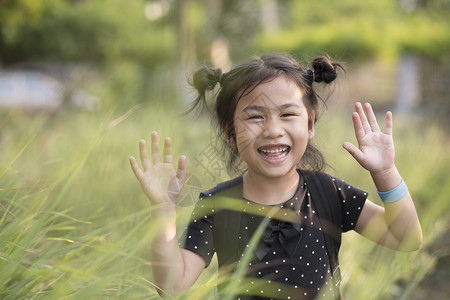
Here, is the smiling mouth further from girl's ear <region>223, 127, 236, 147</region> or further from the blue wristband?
the blue wristband

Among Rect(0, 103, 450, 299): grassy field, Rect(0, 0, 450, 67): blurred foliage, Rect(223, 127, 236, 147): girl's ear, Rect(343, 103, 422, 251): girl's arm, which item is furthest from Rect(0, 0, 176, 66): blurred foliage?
Rect(343, 103, 422, 251): girl's arm

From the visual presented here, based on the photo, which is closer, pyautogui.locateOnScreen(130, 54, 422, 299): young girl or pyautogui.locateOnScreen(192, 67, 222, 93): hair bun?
pyautogui.locateOnScreen(130, 54, 422, 299): young girl

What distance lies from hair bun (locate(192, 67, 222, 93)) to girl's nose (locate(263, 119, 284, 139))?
30cm

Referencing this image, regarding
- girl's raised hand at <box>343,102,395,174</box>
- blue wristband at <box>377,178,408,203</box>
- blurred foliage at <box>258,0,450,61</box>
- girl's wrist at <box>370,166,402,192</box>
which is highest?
girl's raised hand at <box>343,102,395,174</box>

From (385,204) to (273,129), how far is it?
38 centimetres

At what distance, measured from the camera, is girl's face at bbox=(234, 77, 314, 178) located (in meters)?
1.46

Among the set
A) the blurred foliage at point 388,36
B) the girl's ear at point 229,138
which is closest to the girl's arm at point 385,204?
the girl's ear at point 229,138

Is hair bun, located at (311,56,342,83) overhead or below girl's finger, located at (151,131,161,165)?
overhead

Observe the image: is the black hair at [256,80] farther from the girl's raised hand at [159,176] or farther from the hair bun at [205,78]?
the girl's raised hand at [159,176]

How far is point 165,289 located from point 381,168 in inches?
25.6

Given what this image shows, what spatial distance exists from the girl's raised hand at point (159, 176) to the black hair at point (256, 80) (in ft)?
0.72

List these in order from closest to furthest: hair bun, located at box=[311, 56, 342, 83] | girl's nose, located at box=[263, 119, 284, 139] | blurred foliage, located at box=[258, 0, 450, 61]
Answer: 1. girl's nose, located at box=[263, 119, 284, 139]
2. hair bun, located at box=[311, 56, 342, 83]
3. blurred foliage, located at box=[258, 0, 450, 61]

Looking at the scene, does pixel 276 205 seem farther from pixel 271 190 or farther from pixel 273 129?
pixel 273 129

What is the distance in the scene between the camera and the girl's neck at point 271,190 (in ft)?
5.01
